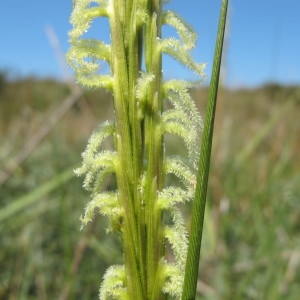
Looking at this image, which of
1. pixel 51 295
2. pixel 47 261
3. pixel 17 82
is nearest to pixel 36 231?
pixel 47 261

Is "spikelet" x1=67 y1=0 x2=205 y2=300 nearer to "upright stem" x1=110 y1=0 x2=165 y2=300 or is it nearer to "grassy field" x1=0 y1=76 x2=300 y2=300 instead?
"upright stem" x1=110 y1=0 x2=165 y2=300

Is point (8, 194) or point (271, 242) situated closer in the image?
point (271, 242)

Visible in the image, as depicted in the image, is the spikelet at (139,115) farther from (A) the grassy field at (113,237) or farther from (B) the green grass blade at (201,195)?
(A) the grassy field at (113,237)

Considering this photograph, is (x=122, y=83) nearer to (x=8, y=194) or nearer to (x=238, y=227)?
(x=238, y=227)

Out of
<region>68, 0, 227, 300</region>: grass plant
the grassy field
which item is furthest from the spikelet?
the grassy field

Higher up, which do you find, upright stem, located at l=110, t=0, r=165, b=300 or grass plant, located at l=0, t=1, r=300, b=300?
grass plant, located at l=0, t=1, r=300, b=300

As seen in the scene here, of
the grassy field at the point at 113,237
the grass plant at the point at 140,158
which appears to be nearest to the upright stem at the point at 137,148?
the grass plant at the point at 140,158

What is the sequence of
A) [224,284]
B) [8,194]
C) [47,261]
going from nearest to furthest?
[224,284]
[47,261]
[8,194]

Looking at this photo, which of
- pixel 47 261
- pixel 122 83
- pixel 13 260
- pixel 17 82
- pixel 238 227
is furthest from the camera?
pixel 17 82

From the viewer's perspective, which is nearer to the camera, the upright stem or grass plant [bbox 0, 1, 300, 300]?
the upright stem
